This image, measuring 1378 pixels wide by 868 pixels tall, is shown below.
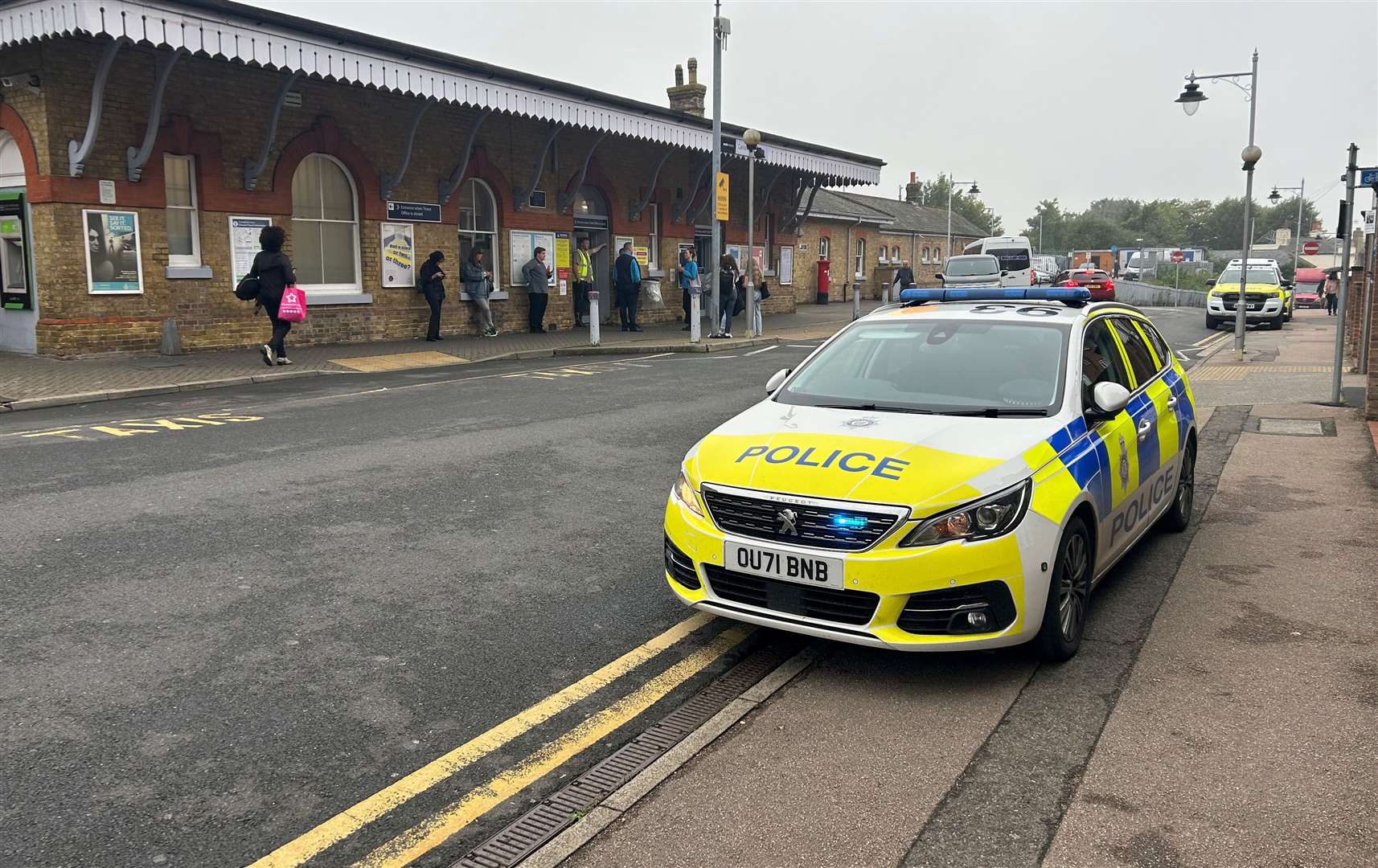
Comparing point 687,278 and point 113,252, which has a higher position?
point 113,252

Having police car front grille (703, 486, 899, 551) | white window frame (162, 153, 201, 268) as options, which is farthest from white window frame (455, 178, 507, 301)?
police car front grille (703, 486, 899, 551)

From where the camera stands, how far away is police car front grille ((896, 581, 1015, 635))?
413cm

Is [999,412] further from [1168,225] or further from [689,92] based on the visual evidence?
[1168,225]

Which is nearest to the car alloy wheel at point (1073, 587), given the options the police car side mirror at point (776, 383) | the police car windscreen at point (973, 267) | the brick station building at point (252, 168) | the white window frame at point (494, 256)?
the police car side mirror at point (776, 383)

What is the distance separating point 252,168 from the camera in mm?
17312

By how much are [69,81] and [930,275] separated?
4968 cm

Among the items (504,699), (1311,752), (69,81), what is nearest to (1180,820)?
(1311,752)

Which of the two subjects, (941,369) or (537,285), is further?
(537,285)

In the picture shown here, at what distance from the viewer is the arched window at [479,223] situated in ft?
71.9

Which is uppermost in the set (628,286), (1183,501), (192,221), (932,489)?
(192,221)

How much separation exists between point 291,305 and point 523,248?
820 centimetres

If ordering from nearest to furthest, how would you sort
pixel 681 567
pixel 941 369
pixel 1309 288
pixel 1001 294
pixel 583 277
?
pixel 681 567, pixel 941 369, pixel 1001 294, pixel 583 277, pixel 1309 288

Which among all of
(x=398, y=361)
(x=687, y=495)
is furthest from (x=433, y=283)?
(x=687, y=495)

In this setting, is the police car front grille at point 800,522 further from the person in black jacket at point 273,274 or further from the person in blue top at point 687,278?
the person in blue top at point 687,278
